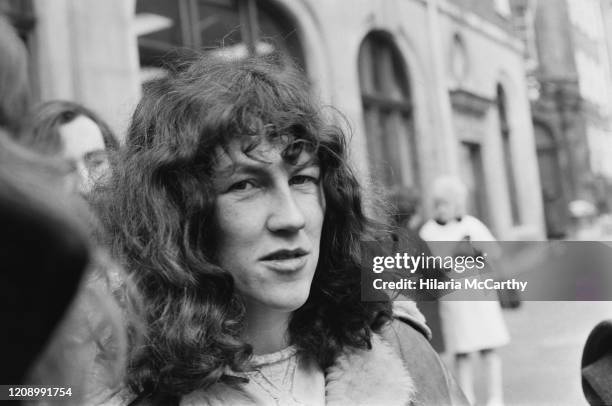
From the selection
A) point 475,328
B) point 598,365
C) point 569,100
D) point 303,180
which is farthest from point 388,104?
point 598,365

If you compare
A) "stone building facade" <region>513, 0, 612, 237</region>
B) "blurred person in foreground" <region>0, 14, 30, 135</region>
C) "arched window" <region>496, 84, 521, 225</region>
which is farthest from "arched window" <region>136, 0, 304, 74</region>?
"blurred person in foreground" <region>0, 14, 30, 135</region>

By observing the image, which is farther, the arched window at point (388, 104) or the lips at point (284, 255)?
the arched window at point (388, 104)

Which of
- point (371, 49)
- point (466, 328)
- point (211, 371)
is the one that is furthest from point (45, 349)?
point (371, 49)

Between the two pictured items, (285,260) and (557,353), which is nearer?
(285,260)

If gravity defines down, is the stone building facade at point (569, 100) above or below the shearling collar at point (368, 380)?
above

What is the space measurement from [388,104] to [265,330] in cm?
358

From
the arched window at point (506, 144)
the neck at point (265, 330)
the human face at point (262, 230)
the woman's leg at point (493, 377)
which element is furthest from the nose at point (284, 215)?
the arched window at point (506, 144)

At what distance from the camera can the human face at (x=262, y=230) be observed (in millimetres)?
693

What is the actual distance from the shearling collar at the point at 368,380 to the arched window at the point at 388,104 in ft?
10.2

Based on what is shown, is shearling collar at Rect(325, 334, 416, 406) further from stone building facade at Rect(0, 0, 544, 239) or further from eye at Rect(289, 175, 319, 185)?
stone building facade at Rect(0, 0, 544, 239)

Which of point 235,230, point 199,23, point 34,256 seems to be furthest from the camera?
point 199,23

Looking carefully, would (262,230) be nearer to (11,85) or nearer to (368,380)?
(368,380)

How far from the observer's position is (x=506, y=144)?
2885 millimetres

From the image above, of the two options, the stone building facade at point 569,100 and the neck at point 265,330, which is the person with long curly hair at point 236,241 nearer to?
the neck at point 265,330
